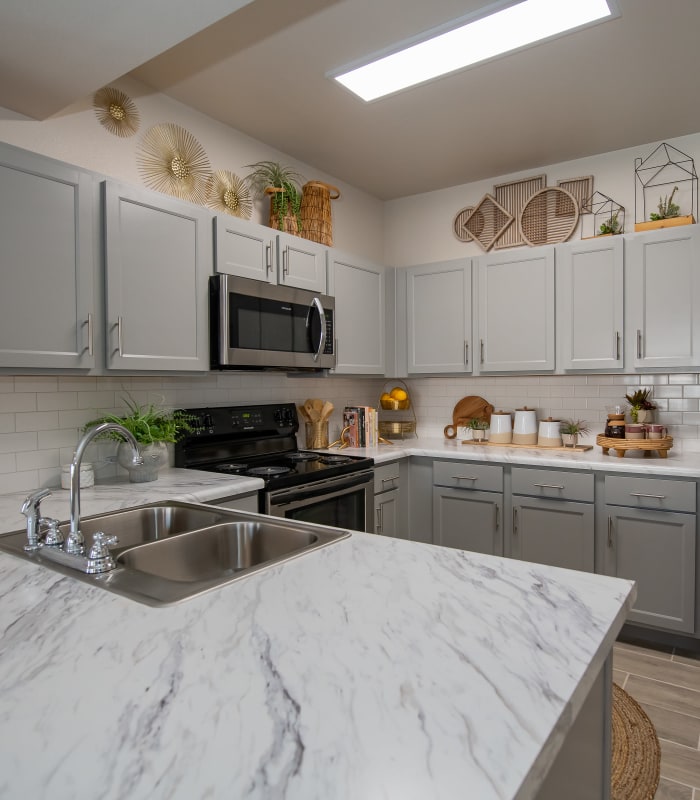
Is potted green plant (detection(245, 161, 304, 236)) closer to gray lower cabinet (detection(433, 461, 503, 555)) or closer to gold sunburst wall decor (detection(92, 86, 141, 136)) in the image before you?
gold sunburst wall decor (detection(92, 86, 141, 136))

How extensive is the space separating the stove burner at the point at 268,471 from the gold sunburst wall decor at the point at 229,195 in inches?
53.9

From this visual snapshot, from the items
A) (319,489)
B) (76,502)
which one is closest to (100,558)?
(76,502)

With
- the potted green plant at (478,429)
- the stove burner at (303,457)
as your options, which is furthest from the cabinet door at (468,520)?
the stove burner at (303,457)

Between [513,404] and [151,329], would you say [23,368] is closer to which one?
[151,329]

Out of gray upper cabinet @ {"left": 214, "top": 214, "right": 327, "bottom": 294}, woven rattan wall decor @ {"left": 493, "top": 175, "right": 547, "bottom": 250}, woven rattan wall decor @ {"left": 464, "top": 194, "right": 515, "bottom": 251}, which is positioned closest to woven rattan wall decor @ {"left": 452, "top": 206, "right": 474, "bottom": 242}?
woven rattan wall decor @ {"left": 464, "top": 194, "right": 515, "bottom": 251}

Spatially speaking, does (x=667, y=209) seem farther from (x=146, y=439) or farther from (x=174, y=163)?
(x=146, y=439)

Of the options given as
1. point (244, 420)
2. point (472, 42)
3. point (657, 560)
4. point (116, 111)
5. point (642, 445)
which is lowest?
point (657, 560)

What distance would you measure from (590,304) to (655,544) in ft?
4.31

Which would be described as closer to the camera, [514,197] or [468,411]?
[514,197]

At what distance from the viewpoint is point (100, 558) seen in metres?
1.21

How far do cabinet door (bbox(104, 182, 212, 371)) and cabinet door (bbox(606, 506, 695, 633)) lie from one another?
7.16 feet

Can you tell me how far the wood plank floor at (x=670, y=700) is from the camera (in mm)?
1929

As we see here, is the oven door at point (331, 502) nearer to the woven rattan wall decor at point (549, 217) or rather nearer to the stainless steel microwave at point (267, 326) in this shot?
the stainless steel microwave at point (267, 326)

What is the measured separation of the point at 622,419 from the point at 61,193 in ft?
9.68
